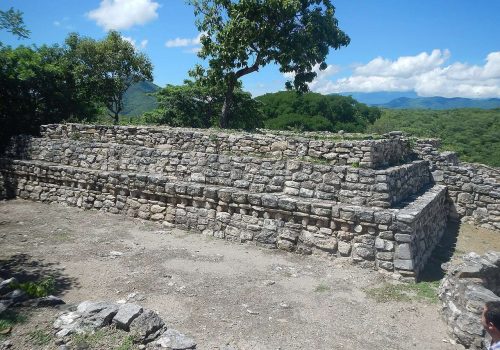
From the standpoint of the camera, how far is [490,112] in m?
43.2

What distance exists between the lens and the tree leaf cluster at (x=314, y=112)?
31.8 meters

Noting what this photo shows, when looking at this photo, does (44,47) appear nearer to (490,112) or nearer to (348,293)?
(348,293)

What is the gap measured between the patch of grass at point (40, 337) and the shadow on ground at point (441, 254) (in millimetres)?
5989

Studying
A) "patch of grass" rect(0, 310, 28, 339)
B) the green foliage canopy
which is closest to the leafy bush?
the green foliage canopy

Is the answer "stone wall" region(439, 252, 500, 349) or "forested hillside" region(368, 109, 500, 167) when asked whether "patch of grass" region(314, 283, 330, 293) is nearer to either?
"stone wall" region(439, 252, 500, 349)

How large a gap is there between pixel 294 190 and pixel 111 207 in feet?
17.4

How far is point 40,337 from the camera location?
377cm

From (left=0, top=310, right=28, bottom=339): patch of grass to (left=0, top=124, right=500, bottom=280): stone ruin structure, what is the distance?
4714 mm

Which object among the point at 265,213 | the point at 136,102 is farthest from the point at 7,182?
the point at 136,102

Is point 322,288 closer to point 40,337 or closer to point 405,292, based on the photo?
point 405,292

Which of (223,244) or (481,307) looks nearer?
(481,307)

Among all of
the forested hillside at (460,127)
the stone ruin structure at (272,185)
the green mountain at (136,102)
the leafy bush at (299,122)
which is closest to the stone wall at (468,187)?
the stone ruin structure at (272,185)

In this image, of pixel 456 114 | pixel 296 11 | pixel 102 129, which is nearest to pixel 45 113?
pixel 102 129

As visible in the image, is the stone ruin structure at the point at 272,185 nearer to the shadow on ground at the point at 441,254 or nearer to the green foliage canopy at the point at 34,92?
the shadow on ground at the point at 441,254
